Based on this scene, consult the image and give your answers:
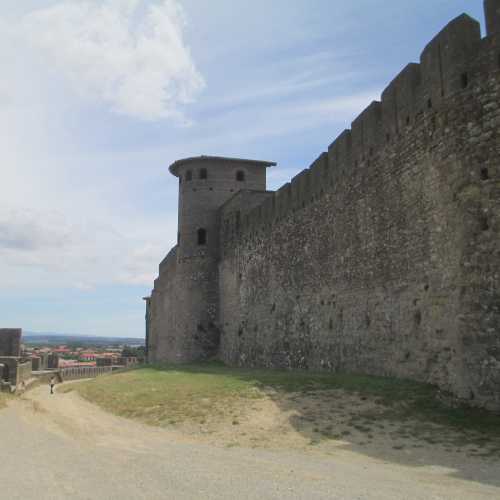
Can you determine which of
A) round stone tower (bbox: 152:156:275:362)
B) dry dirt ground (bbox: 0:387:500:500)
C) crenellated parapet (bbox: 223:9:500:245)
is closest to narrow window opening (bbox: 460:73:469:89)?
crenellated parapet (bbox: 223:9:500:245)

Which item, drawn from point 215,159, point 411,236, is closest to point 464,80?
point 411,236

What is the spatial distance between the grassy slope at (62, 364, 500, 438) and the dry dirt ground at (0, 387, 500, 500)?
701 mm

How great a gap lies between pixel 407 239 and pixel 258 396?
4.58m

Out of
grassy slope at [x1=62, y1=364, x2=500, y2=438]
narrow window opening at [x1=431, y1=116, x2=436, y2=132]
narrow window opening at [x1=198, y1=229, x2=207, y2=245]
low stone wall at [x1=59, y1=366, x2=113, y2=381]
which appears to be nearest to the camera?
grassy slope at [x1=62, y1=364, x2=500, y2=438]

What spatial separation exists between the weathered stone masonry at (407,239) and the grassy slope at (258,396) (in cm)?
48

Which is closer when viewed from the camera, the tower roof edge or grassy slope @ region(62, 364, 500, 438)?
grassy slope @ region(62, 364, 500, 438)

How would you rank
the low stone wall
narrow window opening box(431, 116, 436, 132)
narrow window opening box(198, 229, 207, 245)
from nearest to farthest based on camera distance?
narrow window opening box(431, 116, 436, 132), narrow window opening box(198, 229, 207, 245), the low stone wall

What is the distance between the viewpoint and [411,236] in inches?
488

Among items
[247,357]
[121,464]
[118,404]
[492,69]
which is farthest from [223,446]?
[247,357]

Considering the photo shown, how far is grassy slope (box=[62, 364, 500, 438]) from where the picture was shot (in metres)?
9.30

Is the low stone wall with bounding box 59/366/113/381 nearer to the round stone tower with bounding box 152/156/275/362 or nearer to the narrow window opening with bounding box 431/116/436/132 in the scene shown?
the round stone tower with bounding box 152/156/275/362

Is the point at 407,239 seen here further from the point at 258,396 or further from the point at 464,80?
the point at 258,396

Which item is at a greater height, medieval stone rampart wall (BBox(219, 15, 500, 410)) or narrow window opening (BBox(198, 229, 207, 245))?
narrow window opening (BBox(198, 229, 207, 245))

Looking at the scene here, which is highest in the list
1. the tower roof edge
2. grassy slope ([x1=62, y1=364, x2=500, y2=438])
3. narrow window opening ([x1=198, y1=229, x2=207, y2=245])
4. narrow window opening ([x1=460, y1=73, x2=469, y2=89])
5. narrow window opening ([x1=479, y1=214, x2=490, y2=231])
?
the tower roof edge
